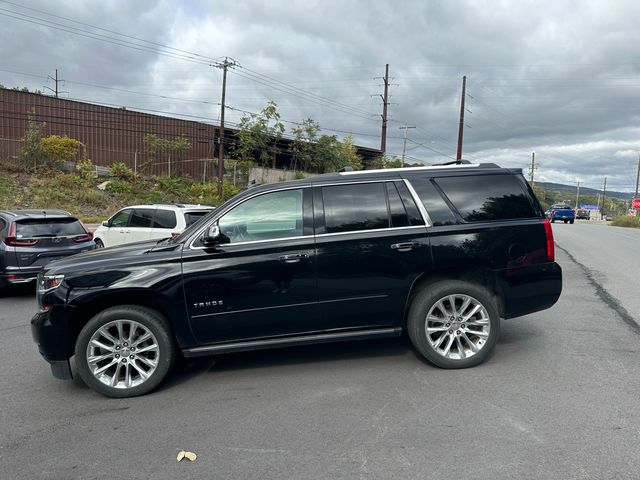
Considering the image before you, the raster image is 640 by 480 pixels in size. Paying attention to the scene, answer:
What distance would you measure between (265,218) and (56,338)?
2.14 m

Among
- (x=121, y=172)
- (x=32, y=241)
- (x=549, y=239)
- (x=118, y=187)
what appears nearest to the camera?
(x=549, y=239)

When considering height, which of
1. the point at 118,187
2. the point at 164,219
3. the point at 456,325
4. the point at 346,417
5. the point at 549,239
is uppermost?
the point at 118,187

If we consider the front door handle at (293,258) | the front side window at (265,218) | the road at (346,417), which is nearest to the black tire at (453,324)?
the road at (346,417)

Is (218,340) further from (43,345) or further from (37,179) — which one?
(37,179)

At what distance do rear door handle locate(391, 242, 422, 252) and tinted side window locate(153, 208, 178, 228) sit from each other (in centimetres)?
689

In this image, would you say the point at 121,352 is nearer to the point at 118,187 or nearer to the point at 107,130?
the point at 118,187

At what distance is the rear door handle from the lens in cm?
445

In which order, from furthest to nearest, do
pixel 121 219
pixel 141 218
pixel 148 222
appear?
pixel 121 219 → pixel 141 218 → pixel 148 222

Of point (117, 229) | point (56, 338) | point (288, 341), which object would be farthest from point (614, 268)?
point (117, 229)

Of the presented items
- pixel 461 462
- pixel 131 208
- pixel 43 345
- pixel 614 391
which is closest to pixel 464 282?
pixel 614 391

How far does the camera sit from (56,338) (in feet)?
13.6

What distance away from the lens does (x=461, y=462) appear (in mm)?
2992

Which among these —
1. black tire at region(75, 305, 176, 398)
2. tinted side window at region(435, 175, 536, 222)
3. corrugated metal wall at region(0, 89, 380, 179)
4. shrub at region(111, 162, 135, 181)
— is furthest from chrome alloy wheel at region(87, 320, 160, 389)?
corrugated metal wall at region(0, 89, 380, 179)

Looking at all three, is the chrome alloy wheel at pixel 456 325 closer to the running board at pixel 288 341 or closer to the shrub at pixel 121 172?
the running board at pixel 288 341
